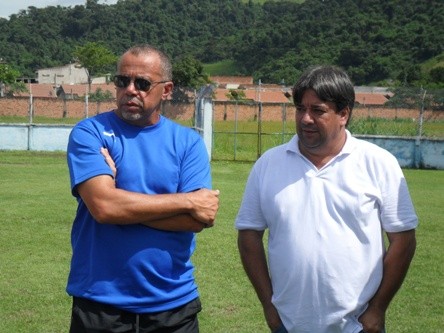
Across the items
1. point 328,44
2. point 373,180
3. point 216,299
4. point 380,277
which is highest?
point 328,44

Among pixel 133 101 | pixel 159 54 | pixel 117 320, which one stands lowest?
pixel 117 320

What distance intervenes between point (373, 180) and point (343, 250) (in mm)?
315

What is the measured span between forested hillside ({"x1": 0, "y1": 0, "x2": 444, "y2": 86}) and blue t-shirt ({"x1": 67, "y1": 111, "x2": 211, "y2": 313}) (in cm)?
6714

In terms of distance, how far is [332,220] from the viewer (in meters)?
3.34

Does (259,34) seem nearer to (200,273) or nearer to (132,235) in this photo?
(200,273)

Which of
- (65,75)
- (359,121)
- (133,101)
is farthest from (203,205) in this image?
(65,75)

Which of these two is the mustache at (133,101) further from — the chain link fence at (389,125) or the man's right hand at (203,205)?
the chain link fence at (389,125)

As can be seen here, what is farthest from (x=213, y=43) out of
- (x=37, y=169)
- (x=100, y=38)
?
(x=37, y=169)

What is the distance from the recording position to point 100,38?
135m

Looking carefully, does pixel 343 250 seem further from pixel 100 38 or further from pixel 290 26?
pixel 100 38

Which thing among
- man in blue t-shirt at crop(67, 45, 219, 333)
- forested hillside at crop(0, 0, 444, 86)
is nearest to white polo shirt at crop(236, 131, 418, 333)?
man in blue t-shirt at crop(67, 45, 219, 333)

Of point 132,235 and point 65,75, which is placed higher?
point 65,75

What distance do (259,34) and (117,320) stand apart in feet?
372

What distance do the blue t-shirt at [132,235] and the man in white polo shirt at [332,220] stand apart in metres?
0.42
